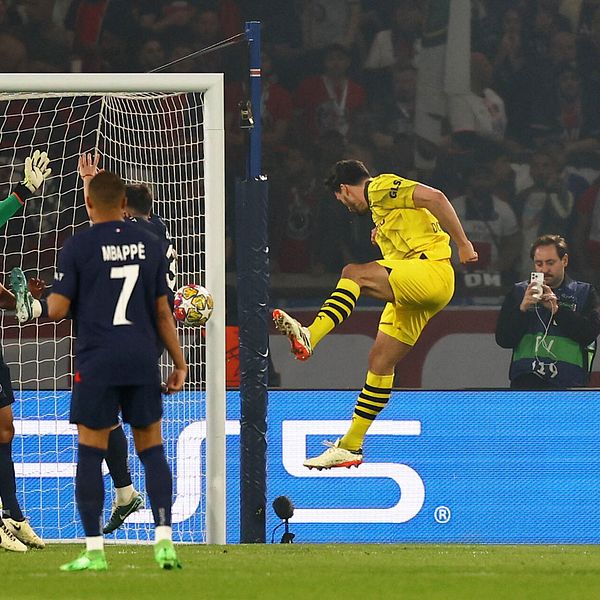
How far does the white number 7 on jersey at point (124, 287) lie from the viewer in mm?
6246

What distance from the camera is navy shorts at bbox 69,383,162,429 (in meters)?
6.27

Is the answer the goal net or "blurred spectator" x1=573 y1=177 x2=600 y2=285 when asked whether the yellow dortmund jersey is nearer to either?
the goal net

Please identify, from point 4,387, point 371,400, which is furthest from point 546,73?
point 4,387

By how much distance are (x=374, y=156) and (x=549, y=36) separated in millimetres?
1682

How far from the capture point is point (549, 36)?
11859 mm

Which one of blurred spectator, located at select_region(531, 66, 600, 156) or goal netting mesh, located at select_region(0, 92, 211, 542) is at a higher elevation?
blurred spectator, located at select_region(531, 66, 600, 156)

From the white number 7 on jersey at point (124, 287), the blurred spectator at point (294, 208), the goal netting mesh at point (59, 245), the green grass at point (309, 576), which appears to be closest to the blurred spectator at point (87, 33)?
the goal netting mesh at point (59, 245)

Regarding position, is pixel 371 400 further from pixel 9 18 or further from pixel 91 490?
pixel 9 18

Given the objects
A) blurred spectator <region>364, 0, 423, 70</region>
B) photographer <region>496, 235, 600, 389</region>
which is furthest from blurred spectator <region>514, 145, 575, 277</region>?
blurred spectator <region>364, 0, 423, 70</region>

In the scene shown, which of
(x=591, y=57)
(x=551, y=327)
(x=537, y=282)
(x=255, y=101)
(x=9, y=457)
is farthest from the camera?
(x=591, y=57)

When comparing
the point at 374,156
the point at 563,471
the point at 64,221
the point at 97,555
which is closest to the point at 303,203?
the point at 374,156

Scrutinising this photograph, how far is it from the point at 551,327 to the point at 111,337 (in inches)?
217

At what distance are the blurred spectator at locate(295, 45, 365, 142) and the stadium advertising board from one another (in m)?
2.29

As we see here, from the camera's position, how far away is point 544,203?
11.7m
